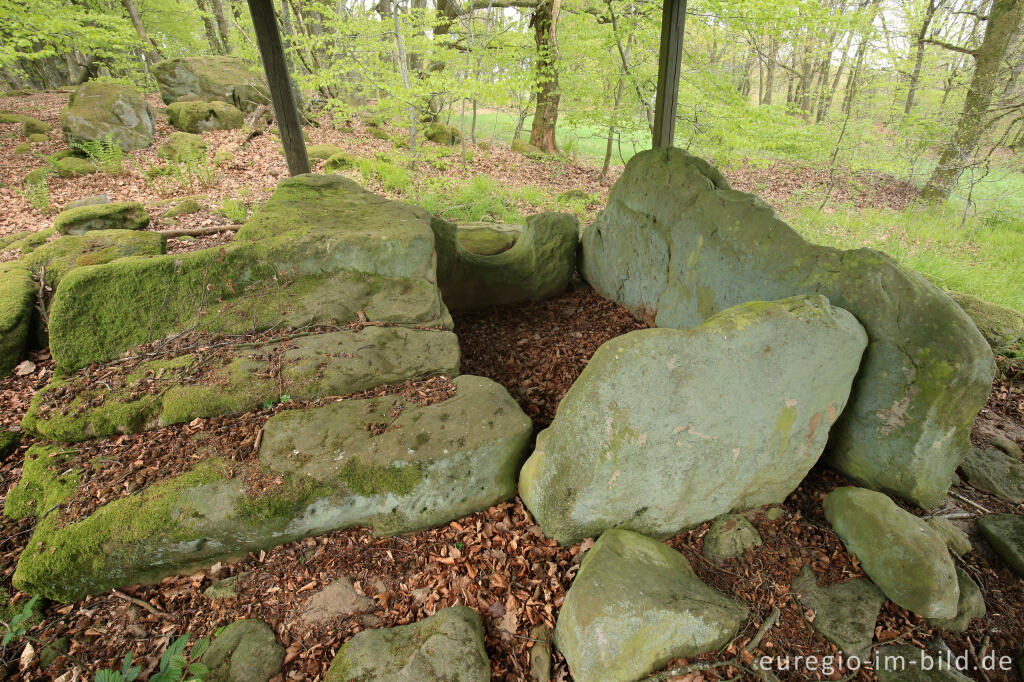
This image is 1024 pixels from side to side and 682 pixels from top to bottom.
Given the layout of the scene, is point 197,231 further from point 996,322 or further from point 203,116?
point 996,322

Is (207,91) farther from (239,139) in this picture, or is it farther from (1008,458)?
(1008,458)

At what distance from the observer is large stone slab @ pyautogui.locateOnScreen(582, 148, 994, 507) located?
8.32ft

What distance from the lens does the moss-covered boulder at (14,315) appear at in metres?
3.51

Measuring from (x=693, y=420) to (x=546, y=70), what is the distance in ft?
27.5

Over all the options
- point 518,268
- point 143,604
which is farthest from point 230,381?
point 518,268

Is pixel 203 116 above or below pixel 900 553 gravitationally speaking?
above

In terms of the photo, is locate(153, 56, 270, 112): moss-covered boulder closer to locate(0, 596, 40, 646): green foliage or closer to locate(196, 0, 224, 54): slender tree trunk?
locate(196, 0, 224, 54): slender tree trunk

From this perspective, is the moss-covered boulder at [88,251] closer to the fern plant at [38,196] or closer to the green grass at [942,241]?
the fern plant at [38,196]

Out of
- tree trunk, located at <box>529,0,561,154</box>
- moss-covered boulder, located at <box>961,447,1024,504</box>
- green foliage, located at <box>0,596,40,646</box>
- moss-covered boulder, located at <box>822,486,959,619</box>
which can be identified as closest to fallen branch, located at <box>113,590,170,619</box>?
green foliage, located at <box>0,596,40,646</box>

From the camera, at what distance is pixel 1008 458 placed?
338cm

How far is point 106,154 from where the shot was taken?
7.82 metres

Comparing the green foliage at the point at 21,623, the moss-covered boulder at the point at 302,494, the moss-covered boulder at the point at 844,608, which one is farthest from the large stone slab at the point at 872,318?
the green foliage at the point at 21,623

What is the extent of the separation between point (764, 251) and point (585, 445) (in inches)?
85.8

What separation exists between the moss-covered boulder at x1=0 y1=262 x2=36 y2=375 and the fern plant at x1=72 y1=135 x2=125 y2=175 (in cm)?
526
